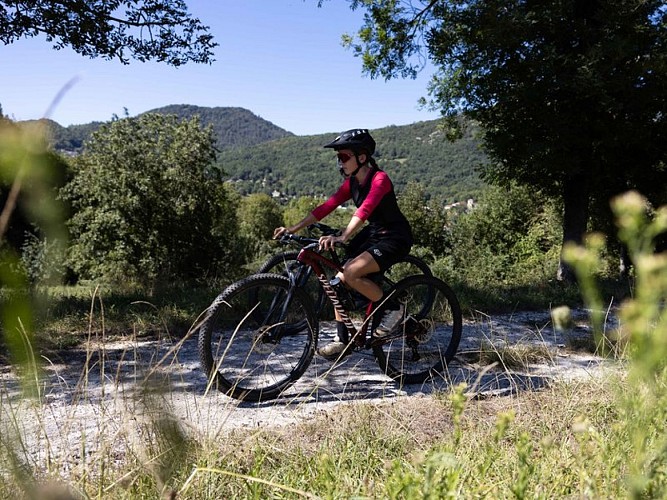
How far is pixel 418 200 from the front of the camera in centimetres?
5503

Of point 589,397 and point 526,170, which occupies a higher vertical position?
point 526,170

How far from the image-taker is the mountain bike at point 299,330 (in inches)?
156

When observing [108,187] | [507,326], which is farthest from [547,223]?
[507,326]

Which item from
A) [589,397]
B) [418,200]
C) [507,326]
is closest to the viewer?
[589,397]

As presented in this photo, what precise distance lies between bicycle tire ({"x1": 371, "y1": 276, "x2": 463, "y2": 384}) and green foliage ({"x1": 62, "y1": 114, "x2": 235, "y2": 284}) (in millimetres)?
21906

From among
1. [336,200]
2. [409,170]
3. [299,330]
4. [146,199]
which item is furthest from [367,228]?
[409,170]

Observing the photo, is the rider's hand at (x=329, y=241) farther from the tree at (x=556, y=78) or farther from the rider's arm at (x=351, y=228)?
the tree at (x=556, y=78)

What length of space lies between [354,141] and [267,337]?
175cm

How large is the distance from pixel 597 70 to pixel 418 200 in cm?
4406

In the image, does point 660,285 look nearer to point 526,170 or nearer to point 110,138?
point 526,170

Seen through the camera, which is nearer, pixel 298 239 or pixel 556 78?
pixel 298 239

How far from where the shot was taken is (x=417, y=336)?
A: 4965 mm

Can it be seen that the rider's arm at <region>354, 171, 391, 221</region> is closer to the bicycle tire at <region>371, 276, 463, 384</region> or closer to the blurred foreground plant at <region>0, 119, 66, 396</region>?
the bicycle tire at <region>371, 276, 463, 384</region>

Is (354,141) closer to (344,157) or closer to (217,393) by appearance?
(344,157)
